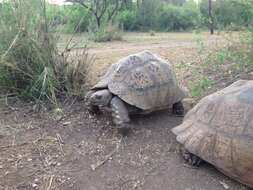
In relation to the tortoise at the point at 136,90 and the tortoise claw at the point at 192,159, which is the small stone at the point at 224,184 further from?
the tortoise at the point at 136,90

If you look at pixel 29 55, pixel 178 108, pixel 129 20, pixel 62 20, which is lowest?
pixel 178 108

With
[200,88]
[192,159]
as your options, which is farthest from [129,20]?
[192,159]

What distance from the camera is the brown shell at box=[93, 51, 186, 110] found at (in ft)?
13.8

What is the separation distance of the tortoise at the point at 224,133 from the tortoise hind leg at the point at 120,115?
2.14ft

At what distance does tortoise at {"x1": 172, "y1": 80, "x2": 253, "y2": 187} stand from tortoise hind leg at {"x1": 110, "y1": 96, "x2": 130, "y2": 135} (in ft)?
2.14

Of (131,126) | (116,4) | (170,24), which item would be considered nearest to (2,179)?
(131,126)

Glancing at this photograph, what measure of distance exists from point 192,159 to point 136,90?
107 centimetres

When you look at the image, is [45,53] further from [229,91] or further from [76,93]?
[229,91]

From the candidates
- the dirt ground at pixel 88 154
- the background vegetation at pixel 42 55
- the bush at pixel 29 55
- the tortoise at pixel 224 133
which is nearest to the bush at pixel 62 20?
the background vegetation at pixel 42 55

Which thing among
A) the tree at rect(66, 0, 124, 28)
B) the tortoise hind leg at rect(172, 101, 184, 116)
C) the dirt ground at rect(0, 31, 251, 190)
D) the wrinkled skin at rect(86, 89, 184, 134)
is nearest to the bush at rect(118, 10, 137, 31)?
the tree at rect(66, 0, 124, 28)

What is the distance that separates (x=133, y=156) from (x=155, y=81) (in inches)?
39.2

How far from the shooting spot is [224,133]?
10.7 feet

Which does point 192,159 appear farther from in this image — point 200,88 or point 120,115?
point 200,88

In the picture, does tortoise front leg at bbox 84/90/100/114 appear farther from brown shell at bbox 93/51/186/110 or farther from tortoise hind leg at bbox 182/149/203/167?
tortoise hind leg at bbox 182/149/203/167
